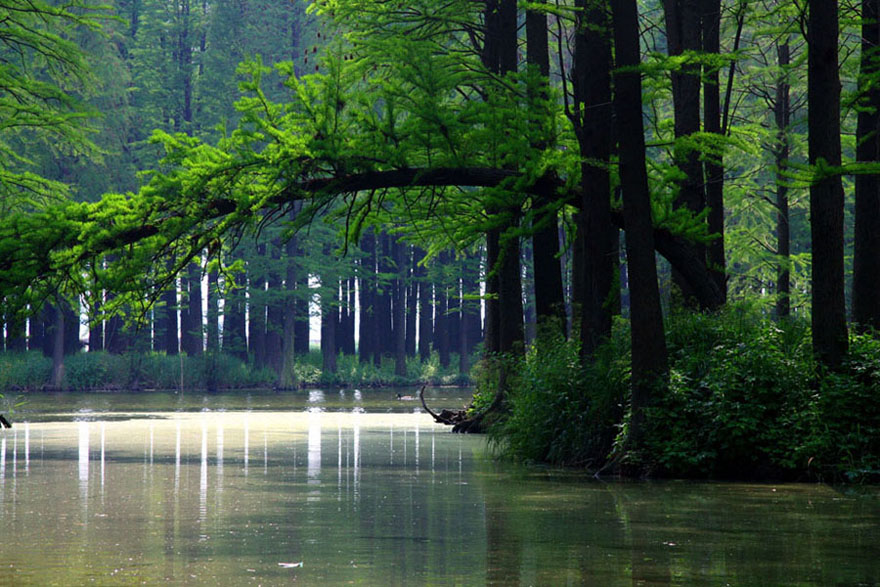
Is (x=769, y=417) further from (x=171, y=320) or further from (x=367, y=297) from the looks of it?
(x=367, y=297)

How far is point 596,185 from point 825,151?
386 centimetres

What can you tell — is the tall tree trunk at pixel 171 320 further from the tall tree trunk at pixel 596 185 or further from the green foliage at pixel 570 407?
the green foliage at pixel 570 407

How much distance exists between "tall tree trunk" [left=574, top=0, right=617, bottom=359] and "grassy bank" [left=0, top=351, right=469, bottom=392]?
3564 cm

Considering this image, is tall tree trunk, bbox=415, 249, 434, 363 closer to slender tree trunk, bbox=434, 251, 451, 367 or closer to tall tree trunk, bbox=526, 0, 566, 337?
slender tree trunk, bbox=434, 251, 451, 367

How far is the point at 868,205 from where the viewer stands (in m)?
18.7

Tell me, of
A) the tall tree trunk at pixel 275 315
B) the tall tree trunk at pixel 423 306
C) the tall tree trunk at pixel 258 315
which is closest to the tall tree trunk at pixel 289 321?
the tall tree trunk at pixel 275 315

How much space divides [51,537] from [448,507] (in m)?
3.97

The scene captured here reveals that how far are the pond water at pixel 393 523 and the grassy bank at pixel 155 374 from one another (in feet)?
112

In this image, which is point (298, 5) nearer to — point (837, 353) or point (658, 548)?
point (837, 353)

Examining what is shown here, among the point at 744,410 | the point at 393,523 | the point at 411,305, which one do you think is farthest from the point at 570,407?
the point at 411,305

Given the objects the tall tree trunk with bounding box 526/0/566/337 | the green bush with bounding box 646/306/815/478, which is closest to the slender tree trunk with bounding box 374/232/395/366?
the tall tree trunk with bounding box 526/0/566/337

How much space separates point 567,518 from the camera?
1164 cm

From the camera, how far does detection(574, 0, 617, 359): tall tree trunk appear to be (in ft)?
62.5

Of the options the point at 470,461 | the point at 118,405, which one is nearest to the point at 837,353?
the point at 470,461
